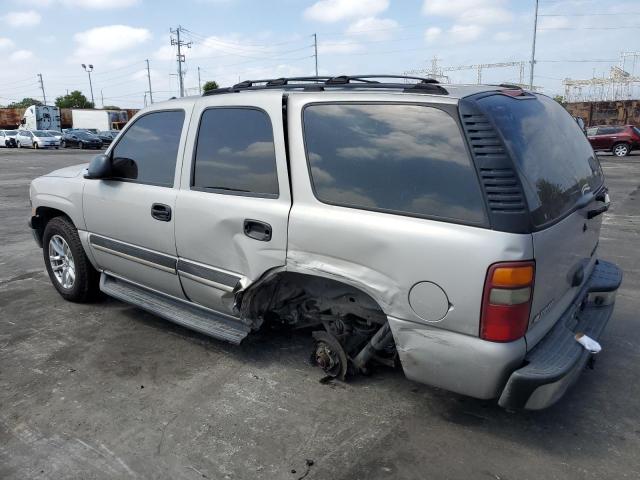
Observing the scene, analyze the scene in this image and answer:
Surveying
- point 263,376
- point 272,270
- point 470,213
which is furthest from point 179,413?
point 470,213

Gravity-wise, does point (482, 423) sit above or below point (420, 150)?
below

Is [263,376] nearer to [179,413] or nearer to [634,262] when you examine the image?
[179,413]

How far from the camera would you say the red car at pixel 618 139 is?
22453 mm

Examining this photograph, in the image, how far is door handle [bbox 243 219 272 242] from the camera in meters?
3.09

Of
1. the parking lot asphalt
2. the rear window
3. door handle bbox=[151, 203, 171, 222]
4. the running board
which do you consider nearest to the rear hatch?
the rear window

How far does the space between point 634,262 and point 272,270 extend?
4897 millimetres

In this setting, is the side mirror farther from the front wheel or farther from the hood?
the front wheel

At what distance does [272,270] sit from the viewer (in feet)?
10.3

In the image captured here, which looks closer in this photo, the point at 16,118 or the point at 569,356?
the point at 569,356

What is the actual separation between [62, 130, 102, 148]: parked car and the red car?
1243 inches

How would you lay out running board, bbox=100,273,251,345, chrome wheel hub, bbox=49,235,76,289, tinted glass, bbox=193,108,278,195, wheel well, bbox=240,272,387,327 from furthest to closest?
chrome wheel hub, bbox=49,235,76,289
running board, bbox=100,273,251,345
tinted glass, bbox=193,108,278,195
wheel well, bbox=240,272,387,327

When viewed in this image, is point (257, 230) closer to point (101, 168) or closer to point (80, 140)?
point (101, 168)

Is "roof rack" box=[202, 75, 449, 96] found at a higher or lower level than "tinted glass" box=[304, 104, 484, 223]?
higher

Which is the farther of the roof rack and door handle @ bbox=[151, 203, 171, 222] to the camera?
door handle @ bbox=[151, 203, 171, 222]
